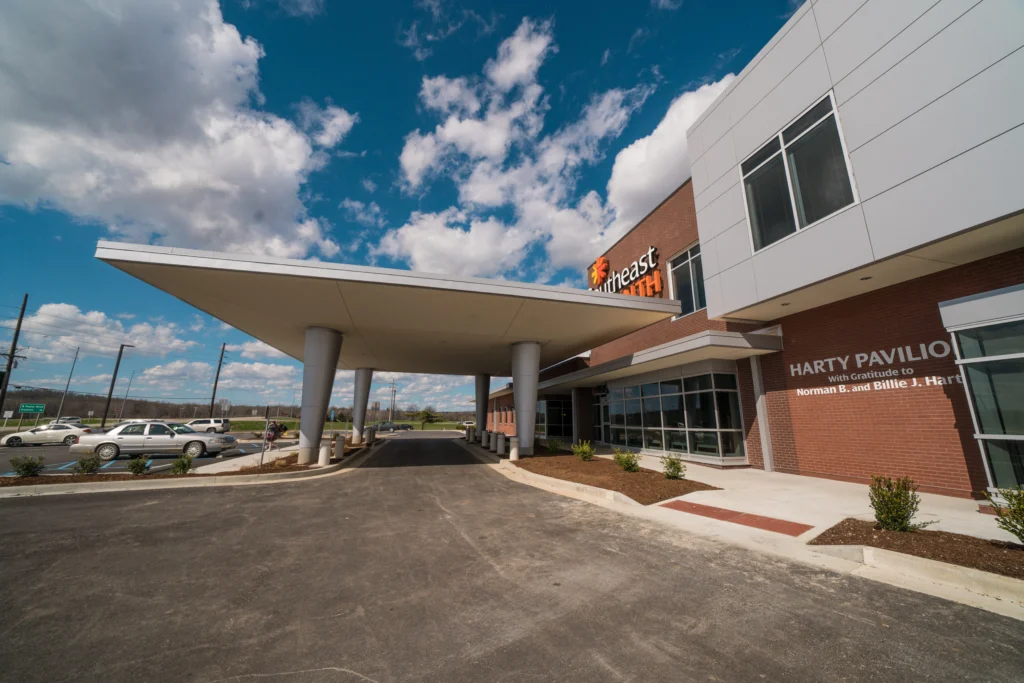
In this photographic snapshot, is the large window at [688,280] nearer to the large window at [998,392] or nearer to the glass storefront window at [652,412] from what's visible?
the glass storefront window at [652,412]

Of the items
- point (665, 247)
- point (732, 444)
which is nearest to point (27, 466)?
point (732, 444)

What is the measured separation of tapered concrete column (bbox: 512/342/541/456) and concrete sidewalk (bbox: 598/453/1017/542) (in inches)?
335

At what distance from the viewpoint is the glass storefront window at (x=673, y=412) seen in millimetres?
17266

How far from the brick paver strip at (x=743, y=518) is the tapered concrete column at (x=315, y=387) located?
14.6m

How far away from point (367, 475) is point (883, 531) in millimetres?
14418

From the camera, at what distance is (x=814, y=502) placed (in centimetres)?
899

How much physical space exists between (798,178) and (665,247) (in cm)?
790

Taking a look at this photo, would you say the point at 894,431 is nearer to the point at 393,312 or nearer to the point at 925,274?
the point at 925,274

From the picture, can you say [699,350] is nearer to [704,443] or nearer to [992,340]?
[704,443]

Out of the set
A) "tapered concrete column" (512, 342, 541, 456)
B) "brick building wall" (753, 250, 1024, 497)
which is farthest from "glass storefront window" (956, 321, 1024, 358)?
"tapered concrete column" (512, 342, 541, 456)

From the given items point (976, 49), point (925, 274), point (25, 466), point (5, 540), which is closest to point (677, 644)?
point (5, 540)

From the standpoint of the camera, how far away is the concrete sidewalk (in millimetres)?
6859

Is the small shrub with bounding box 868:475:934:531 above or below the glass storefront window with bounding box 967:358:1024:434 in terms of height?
below

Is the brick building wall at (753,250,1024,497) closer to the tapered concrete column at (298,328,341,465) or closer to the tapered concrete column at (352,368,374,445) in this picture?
the tapered concrete column at (298,328,341,465)
